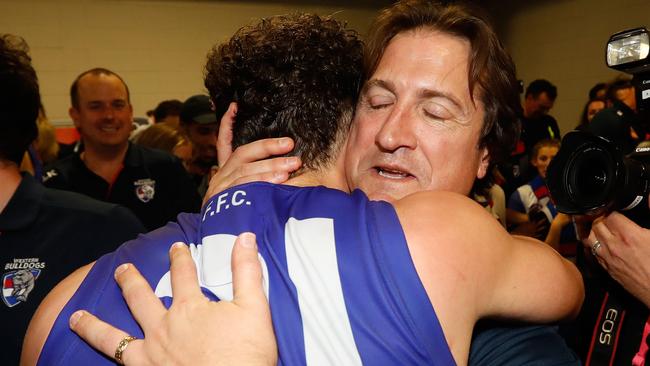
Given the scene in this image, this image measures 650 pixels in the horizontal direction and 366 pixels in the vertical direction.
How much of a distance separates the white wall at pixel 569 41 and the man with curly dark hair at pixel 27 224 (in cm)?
748

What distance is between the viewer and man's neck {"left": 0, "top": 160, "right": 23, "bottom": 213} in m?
1.82

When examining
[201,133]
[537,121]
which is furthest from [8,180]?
[537,121]

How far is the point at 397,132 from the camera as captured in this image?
62.3 inches

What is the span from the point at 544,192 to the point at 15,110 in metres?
4.15

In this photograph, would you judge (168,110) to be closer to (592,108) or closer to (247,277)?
(592,108)

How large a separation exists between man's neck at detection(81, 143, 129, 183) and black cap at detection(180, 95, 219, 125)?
0.78m

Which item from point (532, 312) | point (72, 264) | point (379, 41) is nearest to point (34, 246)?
point (72, 264)

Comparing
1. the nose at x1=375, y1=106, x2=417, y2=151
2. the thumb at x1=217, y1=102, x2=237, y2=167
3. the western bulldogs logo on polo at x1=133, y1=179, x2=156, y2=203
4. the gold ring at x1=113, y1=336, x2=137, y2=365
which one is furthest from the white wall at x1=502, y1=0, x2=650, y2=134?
the gold ring at x1=113, y1=336, x2=137, y2=365

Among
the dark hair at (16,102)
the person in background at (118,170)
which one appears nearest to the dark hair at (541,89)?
the person in background at (118,170)

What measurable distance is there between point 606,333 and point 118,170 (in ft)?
10.3

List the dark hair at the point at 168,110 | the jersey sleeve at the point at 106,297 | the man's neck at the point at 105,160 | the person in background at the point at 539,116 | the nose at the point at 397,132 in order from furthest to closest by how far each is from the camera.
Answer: the person in background at the point at 539,116
the dark hair at the point at 168,110
the man's neck at the point at 105,160
the nose at the point at 397,132
the jersey sleeve at the point at 106,297

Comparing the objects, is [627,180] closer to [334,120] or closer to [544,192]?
[334,120]

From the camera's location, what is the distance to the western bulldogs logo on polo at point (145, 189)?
383 cm

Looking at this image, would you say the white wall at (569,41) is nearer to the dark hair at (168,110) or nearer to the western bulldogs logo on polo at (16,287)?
the dark hair at (168,110)
